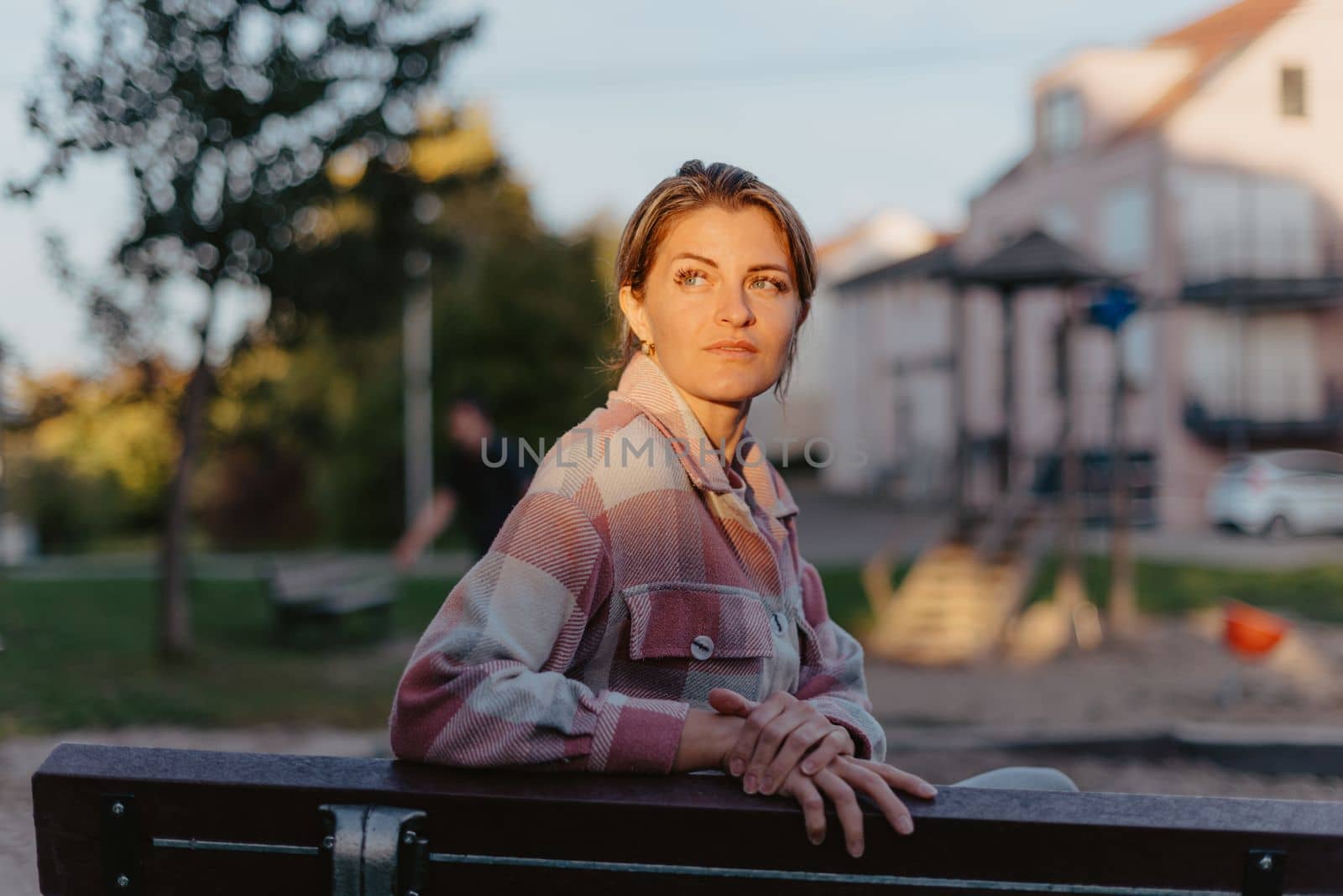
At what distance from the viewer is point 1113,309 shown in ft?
36.3

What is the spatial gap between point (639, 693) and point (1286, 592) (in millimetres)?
14397

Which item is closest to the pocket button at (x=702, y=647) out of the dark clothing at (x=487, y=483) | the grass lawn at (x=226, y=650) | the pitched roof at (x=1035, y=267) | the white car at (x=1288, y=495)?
the dark clothing at (x=487, y=483)

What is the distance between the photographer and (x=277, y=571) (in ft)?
41.0

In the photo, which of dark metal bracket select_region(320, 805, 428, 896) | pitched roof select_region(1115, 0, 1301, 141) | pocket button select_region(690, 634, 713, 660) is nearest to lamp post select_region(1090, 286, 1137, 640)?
pitched roof select_region(1115, 0, 1301, 141)

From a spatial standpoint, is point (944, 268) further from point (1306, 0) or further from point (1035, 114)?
point (1035, 114)

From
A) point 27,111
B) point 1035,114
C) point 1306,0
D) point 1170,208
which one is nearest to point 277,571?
point 27,111

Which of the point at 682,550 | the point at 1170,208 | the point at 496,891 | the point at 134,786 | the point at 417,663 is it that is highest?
the point at 1170,208

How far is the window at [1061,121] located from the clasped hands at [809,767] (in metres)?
24.7

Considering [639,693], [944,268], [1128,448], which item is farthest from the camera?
[1128,448]

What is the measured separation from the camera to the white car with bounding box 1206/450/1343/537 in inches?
974

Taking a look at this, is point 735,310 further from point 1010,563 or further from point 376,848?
point 1010,563

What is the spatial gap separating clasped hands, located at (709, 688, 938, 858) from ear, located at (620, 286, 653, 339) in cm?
62

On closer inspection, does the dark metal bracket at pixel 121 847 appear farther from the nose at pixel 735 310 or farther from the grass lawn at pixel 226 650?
the grass lawn at pixel 226 650

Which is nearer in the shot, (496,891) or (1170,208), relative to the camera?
(496,891)
